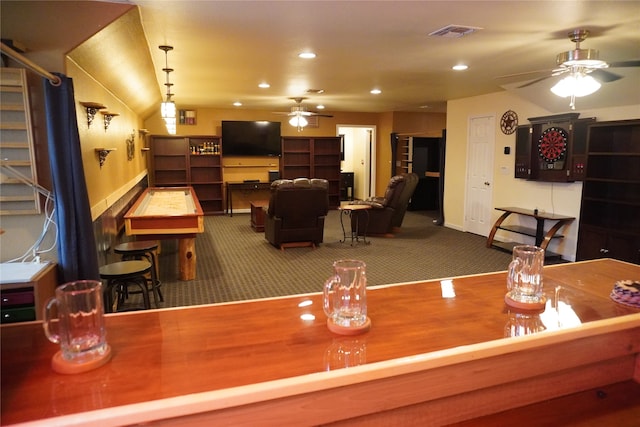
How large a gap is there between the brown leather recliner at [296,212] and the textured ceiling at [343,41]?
147 cm

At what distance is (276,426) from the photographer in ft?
3.57

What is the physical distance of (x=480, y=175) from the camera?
287 inches

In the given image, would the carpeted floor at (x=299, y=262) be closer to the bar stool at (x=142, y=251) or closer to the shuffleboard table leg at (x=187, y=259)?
the shuffleboard table leg at (x=187, y=259)

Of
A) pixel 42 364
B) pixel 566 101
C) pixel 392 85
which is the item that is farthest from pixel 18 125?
pixel 566 101

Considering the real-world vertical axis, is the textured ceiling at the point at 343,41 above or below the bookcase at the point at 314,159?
above

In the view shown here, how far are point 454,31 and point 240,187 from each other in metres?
7.09

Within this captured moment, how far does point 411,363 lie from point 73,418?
835mm

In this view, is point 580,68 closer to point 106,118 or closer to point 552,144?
point 552,144

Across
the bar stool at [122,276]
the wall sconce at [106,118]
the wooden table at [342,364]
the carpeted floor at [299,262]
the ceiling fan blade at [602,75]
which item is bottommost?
the carpeted floor at [299,262]

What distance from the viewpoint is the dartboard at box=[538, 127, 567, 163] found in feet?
18.1

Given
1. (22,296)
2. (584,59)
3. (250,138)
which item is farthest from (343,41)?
(250,138)

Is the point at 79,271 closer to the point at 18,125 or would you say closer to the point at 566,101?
the point at 18,125

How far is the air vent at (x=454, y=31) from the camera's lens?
325cm

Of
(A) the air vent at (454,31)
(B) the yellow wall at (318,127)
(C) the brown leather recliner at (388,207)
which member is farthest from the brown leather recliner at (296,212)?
(B) the yellow wall at (318,127)
